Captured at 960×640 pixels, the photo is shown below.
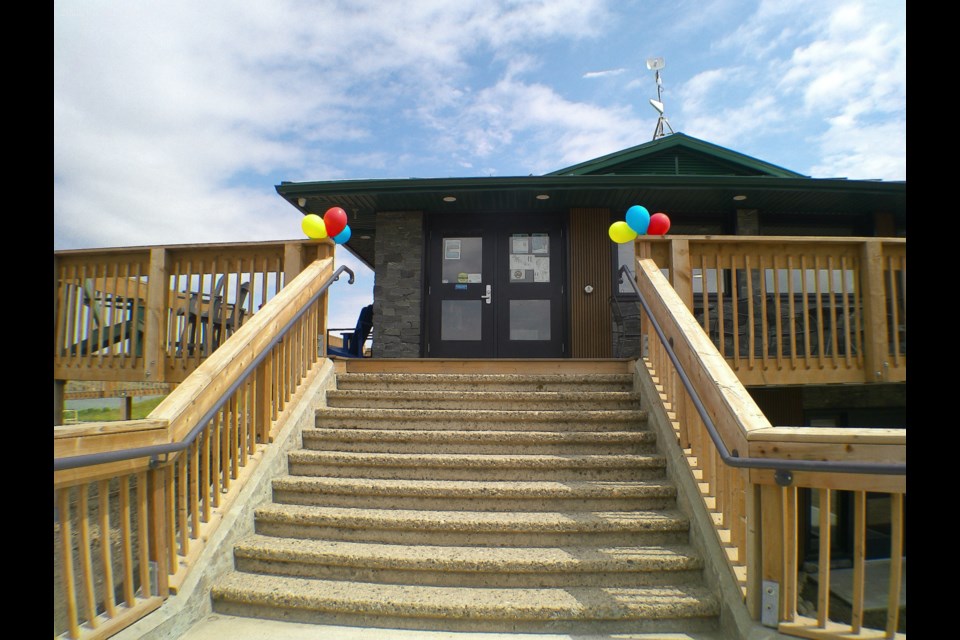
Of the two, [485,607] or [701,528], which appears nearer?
[485,607]

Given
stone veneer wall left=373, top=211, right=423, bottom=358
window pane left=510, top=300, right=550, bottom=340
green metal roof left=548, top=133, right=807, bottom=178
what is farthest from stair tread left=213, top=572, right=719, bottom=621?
green metal roof left=548, top=133, right=807, bottom=178

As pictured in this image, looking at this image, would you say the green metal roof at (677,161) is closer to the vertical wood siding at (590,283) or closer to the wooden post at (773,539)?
the vertical wood siding at (590,283)

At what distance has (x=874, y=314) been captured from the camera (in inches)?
172

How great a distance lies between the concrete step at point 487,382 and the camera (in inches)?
170

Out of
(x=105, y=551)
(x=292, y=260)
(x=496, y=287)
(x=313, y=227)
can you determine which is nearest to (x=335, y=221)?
(x=313, y=227)

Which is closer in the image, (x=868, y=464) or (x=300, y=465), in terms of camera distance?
(x=868, y=464)

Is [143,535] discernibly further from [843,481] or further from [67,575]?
[843,481]

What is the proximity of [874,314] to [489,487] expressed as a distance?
364cm

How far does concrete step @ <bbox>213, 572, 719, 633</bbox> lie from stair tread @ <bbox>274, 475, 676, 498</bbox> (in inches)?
23.2

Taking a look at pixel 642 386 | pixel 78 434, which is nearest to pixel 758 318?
pixel 642 386

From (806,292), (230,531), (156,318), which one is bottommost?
(230,531)

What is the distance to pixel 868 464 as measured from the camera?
189 centimetres
